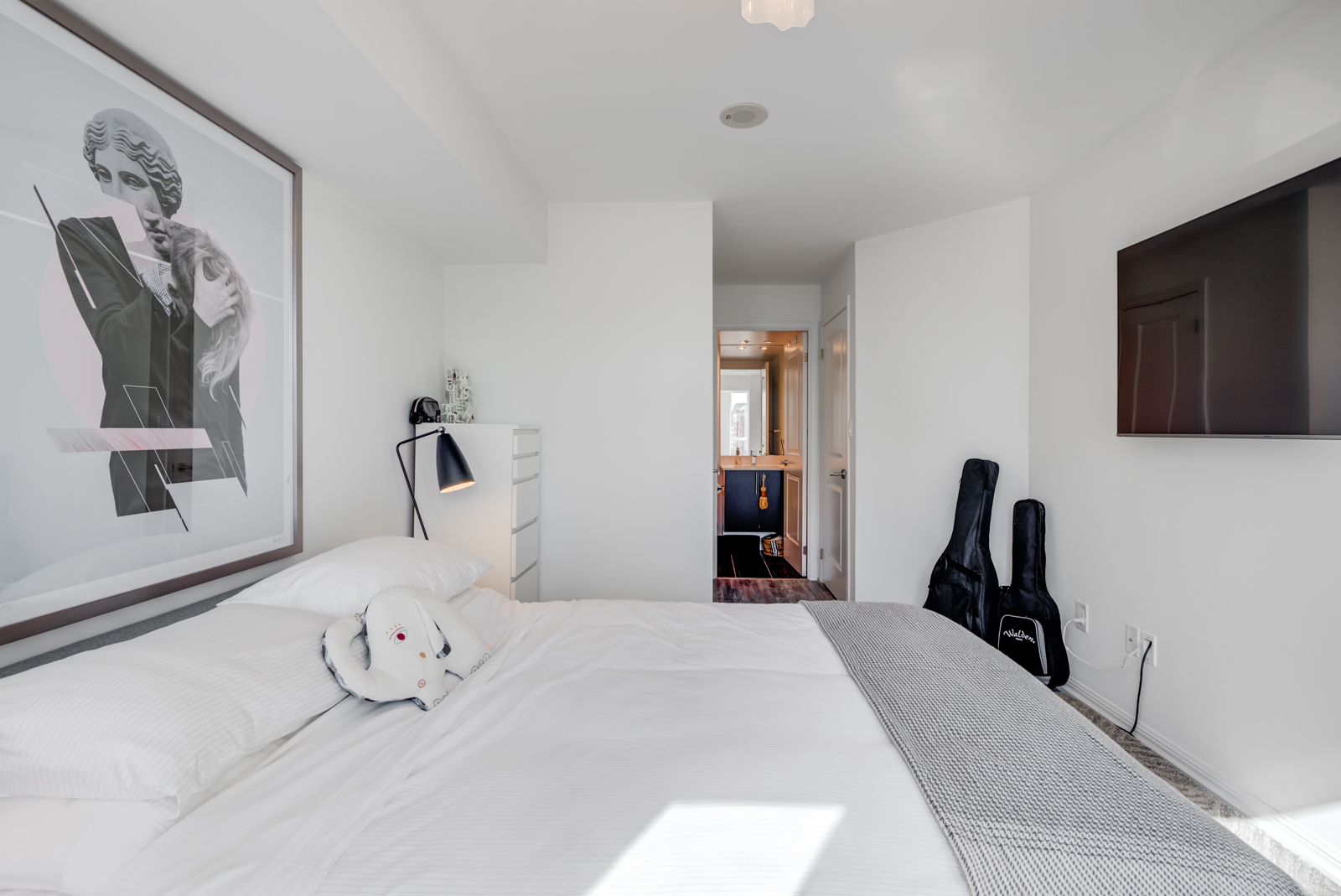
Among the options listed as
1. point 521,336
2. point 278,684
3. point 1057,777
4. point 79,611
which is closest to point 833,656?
point 1057,777

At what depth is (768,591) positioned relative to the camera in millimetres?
4516

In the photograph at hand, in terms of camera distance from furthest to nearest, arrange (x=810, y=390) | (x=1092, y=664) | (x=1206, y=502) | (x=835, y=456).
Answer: (x=810, y=390), (x=835, y=456), (x=1092, y=664), (x=1206, y=502)

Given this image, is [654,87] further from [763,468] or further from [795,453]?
[763,468]

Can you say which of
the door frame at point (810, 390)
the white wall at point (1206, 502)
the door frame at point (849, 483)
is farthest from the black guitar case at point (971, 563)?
the door frame at point (810, 390)

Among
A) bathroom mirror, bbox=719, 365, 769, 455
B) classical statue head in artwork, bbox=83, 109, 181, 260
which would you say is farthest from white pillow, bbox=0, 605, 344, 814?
bathroom mirror, bbox=719, 365, 769, 455

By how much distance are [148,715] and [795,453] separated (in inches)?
208

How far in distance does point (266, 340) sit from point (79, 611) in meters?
0.85

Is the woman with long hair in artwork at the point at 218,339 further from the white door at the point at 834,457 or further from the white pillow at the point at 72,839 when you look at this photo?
the white door at the point at 834,457

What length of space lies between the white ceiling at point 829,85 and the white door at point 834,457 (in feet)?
4.22

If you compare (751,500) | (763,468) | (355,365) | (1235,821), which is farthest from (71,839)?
(751,500)

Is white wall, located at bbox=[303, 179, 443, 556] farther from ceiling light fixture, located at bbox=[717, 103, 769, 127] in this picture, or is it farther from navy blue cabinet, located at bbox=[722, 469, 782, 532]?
navy blue cabinet, located at bbox=[722, 469, 782, 532]

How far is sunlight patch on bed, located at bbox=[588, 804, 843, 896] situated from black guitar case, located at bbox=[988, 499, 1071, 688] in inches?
96.4

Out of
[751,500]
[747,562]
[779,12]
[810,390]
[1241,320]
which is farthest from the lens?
[751,500]

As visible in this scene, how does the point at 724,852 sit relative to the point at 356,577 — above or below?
below
